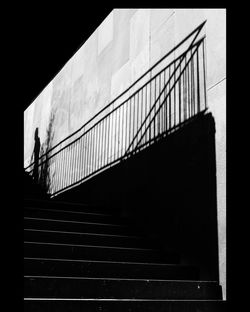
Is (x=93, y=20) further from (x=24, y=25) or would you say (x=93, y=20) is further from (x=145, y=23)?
(x=145, y=23)

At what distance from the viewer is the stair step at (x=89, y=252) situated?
16.8ft

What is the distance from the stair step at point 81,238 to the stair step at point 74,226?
0.30 meters

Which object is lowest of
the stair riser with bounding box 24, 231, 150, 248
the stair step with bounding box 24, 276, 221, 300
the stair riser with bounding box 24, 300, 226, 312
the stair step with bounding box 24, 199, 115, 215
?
the stair riser with bounding box 24, 300, 226, 312

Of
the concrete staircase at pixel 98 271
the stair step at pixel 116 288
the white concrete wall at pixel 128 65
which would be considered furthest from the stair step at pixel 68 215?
the white concrete wall at pixel 128 65

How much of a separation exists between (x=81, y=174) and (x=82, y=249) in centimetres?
498

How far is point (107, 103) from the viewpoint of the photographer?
30.9ft

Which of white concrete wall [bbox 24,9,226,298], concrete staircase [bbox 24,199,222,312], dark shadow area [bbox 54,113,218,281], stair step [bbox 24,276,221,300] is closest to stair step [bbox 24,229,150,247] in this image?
concrete staircase [bbox 24,199,222,312]

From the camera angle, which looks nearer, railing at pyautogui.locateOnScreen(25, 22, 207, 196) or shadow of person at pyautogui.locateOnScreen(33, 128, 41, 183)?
railing at pyautogui.locateOnScreen(25, 22, 207, 196)

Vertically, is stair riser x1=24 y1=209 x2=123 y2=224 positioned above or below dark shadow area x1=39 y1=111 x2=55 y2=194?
below

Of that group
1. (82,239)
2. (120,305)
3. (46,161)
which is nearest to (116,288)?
(120,305)

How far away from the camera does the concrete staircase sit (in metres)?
4.27

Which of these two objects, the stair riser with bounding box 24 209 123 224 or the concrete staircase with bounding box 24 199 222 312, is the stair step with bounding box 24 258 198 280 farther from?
the stair riser with bounding box 24 209 123 224

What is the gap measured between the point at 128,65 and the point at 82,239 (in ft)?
13.4
